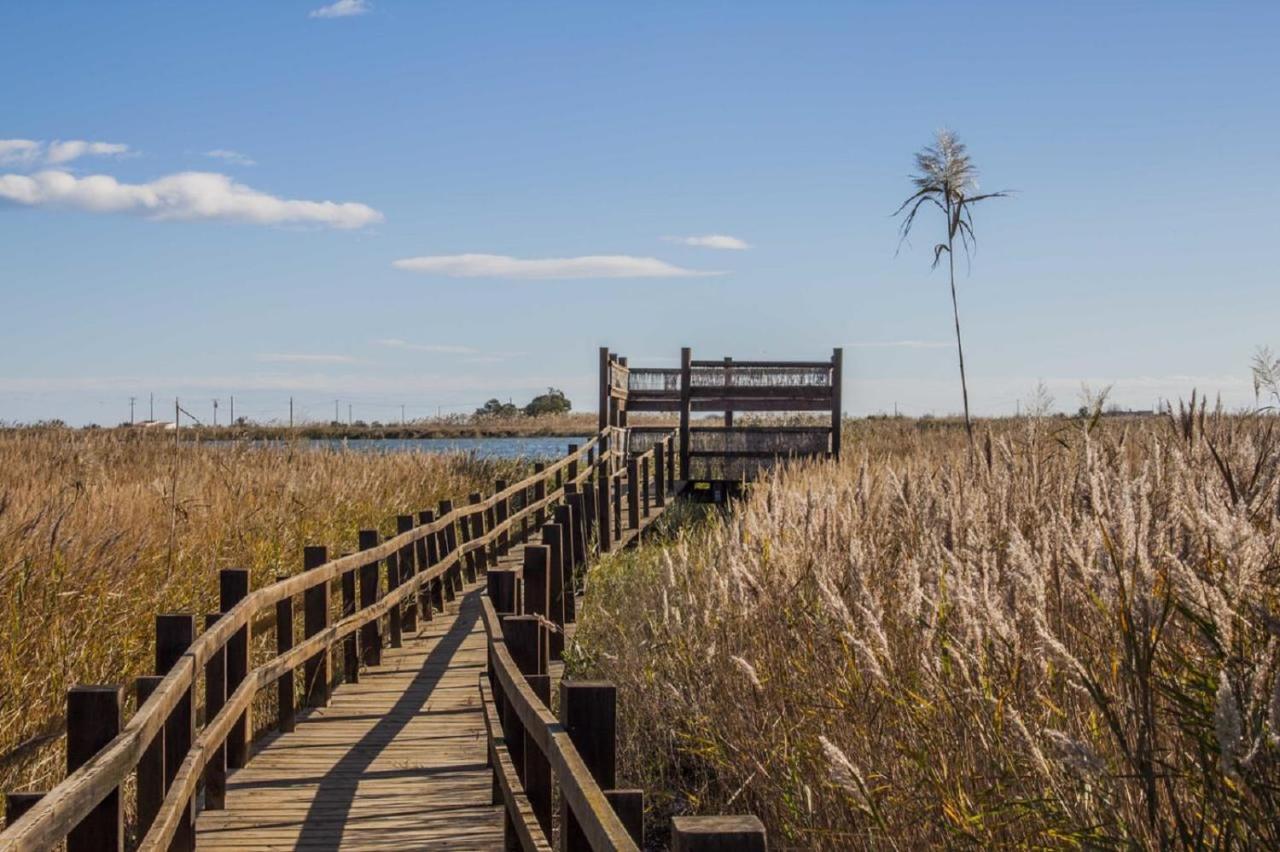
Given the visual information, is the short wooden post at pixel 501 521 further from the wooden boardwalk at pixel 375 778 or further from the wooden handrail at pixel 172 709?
the wooden boardwalk at pixel 375 778

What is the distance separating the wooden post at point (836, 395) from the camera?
2495cm

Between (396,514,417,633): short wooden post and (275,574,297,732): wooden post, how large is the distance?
294cm

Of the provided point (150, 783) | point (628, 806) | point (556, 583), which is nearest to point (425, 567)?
point (556, 583)

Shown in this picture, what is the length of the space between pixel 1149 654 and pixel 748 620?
3.21 metres

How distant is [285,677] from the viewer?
27.6ft

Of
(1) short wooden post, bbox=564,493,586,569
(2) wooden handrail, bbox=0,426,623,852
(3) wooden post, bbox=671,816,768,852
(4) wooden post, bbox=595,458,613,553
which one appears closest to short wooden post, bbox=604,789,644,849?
(3) wooden post, bbox=671,816,768,852

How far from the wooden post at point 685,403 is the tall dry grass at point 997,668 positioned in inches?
668

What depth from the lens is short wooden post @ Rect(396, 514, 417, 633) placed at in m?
11.9

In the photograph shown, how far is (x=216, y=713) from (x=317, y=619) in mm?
2333

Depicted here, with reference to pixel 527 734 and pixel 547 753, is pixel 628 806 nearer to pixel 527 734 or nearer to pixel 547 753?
pixel 547 753

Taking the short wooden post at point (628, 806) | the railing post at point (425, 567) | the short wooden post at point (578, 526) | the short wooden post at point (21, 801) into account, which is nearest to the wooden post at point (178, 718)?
the short wooden post at point (21, 801)

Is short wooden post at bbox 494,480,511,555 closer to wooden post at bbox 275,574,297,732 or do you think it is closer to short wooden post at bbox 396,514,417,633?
short wooden post at bbox 396,514,417,633

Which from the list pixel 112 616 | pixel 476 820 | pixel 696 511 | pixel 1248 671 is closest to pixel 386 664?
pixel 112 616

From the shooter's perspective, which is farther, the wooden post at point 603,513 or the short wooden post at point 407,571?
the wooden post at point 603,513
